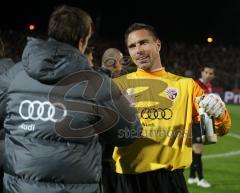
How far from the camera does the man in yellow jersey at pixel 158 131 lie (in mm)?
3896

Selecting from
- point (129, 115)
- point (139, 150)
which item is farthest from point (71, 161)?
point (139, 150)

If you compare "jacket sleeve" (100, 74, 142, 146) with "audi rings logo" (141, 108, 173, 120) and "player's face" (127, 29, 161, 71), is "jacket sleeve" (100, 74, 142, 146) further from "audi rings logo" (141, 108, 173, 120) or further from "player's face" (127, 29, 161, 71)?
"player's face" (127, 29, 161, 71)

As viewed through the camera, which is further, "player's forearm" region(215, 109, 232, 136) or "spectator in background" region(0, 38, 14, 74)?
"player's forearm" region(215, 109, 232, 136)

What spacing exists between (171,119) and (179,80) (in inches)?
13.3

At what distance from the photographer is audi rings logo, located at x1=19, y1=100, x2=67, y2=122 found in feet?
9.22

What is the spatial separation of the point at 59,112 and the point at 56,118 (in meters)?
0.04

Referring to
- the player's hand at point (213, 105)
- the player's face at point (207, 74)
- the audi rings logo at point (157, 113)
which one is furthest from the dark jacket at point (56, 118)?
the player's face at point (207, 74)

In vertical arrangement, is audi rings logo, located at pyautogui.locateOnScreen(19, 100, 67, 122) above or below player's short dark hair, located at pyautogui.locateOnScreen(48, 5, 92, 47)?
below

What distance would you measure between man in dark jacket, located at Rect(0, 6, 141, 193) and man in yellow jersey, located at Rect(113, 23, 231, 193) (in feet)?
3.44

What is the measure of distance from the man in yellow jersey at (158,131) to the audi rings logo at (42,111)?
1.18m

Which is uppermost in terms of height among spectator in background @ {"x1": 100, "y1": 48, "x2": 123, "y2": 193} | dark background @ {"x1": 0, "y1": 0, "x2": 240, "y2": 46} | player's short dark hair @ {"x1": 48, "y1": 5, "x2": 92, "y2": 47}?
dark background @ {"x1": 0, "y1": 0, "x2": 240, "y2": 46}

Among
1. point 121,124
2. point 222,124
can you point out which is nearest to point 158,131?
point 222,124

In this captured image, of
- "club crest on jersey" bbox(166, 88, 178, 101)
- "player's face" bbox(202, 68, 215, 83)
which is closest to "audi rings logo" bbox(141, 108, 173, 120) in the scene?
"club crest on jersey" bbox(166, 88, 178, 101)

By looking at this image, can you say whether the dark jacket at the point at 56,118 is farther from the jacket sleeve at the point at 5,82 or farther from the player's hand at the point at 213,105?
the player's hand at the point at 213,105
